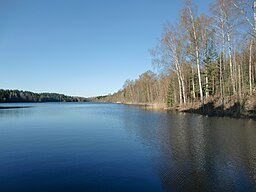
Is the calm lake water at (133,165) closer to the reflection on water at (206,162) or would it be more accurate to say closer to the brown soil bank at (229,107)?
the reflection on water at (206,162)

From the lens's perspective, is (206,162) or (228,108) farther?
(228,108)

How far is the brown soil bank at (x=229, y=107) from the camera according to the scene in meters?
23.4

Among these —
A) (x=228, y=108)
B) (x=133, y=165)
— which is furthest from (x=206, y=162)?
(x=228, y=108)

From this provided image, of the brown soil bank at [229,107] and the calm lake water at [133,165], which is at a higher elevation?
the brown soil bank at [229,107]

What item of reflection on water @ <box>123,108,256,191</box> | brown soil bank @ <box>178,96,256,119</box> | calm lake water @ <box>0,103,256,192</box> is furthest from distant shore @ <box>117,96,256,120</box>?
calm lake water @ <box>0,103,256,192</box>

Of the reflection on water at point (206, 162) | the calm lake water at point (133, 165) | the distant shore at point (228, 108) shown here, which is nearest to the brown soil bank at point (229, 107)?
the distant shore at point (228, 108)

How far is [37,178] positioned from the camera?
7020mm

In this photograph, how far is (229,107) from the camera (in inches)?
1049

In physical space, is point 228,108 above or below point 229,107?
below

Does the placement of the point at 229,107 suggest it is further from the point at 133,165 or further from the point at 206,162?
the point at 133,165

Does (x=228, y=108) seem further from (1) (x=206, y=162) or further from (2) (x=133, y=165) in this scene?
(2) (x=133, y=165)

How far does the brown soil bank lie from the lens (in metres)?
23.4

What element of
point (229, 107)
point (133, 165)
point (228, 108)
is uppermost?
point (229, 107)

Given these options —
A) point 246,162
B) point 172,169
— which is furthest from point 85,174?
point 246,162
